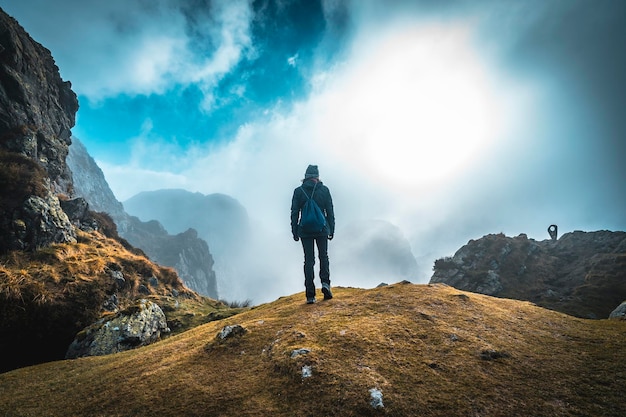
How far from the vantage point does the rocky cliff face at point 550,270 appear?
32750 mm

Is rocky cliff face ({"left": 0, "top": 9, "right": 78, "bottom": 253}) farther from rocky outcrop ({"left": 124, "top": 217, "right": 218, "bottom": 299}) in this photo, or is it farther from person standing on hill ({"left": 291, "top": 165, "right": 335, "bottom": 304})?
rocky outcrop ({"left": 124, "top": 217, "right": 218, "bottom": 299})

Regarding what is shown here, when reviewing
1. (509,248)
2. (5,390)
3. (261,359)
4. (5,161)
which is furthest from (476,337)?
(509,248)

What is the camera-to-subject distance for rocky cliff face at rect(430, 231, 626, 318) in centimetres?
3275

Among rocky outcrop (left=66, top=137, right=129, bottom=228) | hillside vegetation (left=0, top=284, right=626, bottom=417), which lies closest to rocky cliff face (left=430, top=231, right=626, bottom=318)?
hillside vegetation (left=0, top=284, right=626, bottom=417)

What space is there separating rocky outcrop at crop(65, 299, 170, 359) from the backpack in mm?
8316

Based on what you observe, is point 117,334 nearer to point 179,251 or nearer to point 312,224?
point 312,224

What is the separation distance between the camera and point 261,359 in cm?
565

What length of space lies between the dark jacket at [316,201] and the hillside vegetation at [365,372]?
346 cm

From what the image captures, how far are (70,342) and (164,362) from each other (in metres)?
8.88

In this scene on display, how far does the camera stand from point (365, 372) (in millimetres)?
4695

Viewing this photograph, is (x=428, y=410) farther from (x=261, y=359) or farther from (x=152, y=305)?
(x=152, y=305)

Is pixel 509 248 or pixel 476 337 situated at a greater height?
pixel 509 248

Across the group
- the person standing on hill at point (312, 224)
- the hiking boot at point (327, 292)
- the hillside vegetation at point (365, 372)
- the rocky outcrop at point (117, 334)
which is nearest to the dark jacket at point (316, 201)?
the person standing on hill at point (312, 224)

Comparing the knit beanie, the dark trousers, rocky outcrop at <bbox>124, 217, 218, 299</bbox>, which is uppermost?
rocky outcrop at <bbox>124, 217, 218, 299</bbox>
